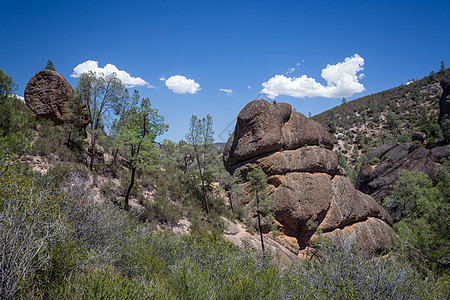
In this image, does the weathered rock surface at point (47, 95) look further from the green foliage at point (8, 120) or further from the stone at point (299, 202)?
the stone at point (299, 202)

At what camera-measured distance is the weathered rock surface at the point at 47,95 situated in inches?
778

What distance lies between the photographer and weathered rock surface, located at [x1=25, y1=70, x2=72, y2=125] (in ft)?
64.8

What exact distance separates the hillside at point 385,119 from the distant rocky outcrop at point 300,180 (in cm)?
3890

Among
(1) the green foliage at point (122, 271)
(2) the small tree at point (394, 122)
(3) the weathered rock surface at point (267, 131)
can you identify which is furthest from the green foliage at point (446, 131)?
(1) the green foliage at point (122, 271)

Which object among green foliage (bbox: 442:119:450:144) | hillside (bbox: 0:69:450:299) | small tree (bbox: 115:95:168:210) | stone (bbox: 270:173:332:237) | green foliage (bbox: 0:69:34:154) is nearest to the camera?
hillside (bbox: 0:69:450:299)

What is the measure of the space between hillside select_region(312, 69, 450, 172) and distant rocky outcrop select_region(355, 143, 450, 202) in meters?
14.1

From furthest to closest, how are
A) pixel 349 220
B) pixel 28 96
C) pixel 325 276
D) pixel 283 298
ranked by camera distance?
pixel 349 220 → pixel 28 96 → pixel 325 276 → pixel 283 298

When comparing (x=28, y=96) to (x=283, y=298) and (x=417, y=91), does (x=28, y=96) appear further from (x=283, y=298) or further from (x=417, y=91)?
(x=417, y=91)

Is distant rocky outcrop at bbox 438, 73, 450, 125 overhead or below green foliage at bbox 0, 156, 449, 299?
overhead

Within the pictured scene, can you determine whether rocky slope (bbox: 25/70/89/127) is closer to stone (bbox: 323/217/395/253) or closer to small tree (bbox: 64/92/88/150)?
small tree (bbox: 64/92/88/150)

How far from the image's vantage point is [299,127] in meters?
26.0

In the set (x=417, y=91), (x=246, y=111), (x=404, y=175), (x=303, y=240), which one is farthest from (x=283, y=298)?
(x=417, y=91)

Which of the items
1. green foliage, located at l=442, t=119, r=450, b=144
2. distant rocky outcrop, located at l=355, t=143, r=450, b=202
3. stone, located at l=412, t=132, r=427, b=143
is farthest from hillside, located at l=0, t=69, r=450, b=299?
stone, located at l=412, t=132, r=427, b=143

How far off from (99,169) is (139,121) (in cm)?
682
